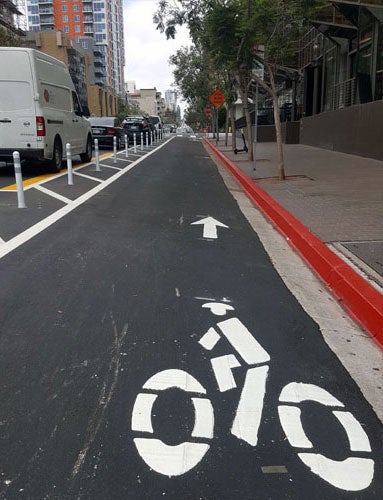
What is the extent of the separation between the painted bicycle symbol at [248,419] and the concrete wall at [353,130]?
49.1ft

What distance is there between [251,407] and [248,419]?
129 mm

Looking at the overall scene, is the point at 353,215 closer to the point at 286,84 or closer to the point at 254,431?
the point at 254,431

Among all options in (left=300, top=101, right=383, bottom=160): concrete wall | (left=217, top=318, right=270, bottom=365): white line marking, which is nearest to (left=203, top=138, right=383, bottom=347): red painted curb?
(left=217, top=318, right=270, bottom=365): white line marking

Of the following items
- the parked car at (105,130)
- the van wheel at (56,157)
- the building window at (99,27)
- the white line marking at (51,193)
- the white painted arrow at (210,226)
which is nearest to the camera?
the white painted arrow at (210,226)

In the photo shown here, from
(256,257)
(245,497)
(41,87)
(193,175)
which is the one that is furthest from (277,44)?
(245,497)

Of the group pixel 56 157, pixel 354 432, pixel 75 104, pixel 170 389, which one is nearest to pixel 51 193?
pixel 56 157

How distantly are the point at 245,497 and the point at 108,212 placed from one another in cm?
722

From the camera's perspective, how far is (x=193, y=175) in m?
15.8

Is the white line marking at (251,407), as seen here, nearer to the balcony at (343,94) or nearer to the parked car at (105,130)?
the balcony at (343,94)

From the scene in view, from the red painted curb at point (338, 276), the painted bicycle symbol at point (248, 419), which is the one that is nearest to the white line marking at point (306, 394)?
the painted bicycle symbol at point (248, 419)

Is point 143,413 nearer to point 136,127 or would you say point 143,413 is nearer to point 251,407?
point 251,407

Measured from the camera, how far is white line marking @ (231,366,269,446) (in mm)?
2771

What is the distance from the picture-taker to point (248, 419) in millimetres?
2898

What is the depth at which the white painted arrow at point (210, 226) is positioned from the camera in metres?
7.53
